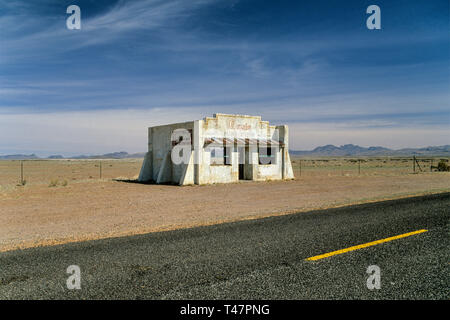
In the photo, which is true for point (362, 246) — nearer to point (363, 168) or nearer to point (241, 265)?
point (241, 265)

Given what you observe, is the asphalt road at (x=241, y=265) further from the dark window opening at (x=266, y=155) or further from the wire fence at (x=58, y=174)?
the wire fence at (x=58, y=174)

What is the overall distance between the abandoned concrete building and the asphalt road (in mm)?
15635

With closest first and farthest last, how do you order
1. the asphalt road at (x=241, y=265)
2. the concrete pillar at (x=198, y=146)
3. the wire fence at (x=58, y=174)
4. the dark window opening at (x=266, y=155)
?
the asphalt road at (x=241, y=265)
the concrete pillar at (x=198, y=146)
the dark window opening at (x=266, y=155)
the wire fence at (x=58, y=174)

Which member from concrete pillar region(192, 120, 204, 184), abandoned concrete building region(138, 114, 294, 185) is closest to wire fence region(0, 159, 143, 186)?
abandoned concrete building region(138, 114, 294, 185)

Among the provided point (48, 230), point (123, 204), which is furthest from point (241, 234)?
point (123, 204)

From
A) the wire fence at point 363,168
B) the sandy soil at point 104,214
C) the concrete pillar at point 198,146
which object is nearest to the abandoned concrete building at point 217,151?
the concrete pillar at point 198,146

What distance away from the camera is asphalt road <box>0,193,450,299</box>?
4516mm

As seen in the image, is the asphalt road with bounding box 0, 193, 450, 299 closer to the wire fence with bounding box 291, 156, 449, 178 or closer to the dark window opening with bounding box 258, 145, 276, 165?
the dark window opening with bounding box 258, 145, 276, 165

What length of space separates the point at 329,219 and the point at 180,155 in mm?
16662

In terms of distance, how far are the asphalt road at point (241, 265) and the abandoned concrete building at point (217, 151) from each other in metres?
15.6

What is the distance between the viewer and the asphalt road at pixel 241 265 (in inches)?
178

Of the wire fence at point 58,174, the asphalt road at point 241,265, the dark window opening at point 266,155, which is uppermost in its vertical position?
the dark window opening at point 266,155

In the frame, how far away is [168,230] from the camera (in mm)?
8648

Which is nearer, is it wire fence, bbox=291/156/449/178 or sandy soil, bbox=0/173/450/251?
sandy soil, bbox=0/173/450/251
